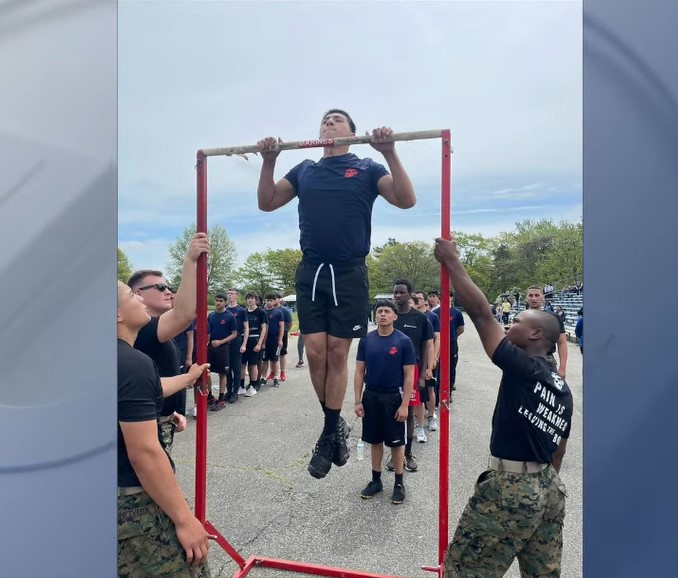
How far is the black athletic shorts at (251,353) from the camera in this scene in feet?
30.1

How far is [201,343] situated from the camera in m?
2.66

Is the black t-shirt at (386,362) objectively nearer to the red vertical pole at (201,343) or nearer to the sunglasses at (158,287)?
the red vertical pole at (201,343)

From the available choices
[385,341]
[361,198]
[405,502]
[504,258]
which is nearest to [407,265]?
[385,341]

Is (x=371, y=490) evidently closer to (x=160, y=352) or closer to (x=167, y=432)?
(x=167, y=432)

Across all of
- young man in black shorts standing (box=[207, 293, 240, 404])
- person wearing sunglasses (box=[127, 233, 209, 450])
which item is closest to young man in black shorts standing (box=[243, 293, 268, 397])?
young man in black shorts standing (box=[207, 293, 240, 404])

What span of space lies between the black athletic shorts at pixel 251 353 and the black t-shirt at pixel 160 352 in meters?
6.35

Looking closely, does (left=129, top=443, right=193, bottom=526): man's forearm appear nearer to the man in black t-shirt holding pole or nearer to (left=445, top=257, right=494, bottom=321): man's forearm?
the man in black t-shirt holding pole

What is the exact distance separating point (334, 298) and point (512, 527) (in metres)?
1.48

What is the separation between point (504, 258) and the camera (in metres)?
9.62

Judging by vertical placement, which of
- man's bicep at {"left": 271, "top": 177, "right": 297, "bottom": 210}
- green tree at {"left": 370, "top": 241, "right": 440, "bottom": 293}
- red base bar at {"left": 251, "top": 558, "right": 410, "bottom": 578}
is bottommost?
red base bar at {"left": 251, "top": 558, "right": 410, "bottom": 578}

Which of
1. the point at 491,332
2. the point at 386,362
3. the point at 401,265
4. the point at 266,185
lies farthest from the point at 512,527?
the point at 401,265

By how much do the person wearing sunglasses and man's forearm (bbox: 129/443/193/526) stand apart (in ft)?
2.23

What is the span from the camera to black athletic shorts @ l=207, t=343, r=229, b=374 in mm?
7840
